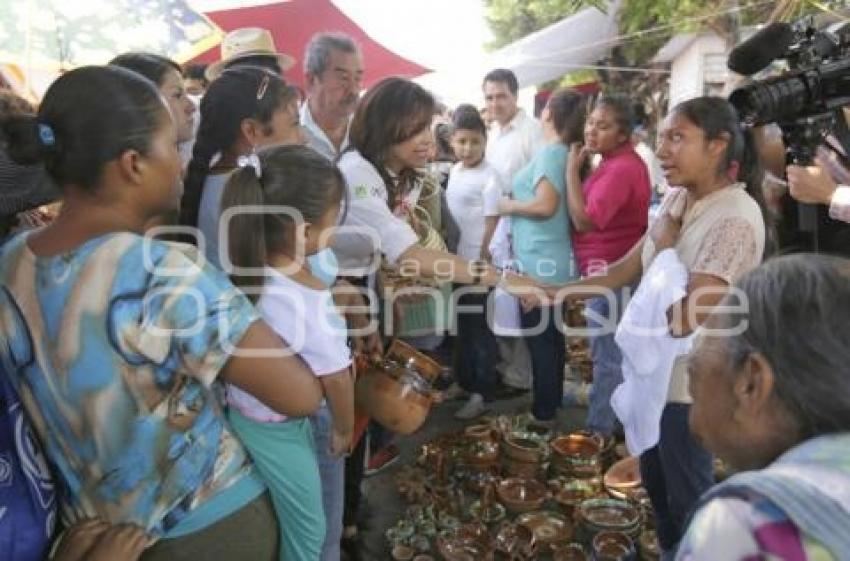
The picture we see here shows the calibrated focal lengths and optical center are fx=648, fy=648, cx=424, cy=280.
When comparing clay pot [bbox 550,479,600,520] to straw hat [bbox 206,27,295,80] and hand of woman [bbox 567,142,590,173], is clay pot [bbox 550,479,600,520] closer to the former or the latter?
hand of woman [bbox 567,142,590,173]

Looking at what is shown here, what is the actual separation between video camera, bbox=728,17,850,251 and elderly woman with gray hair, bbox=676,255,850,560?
3.93 ft

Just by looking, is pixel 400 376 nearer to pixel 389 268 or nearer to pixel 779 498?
pixel 389 268

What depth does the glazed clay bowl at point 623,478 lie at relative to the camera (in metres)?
2.94

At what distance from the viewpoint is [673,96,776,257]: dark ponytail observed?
2021mm

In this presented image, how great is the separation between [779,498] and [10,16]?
19.4ft

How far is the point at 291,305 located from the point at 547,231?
89.3 inches

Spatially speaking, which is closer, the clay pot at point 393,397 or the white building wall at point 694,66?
the clay pot at point 393,397

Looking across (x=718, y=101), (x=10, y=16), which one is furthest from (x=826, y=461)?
(x=10, y=16)

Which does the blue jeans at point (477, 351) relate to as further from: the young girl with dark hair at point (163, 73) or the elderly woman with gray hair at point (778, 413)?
the elderly woman with gray hair at point (778, 413)

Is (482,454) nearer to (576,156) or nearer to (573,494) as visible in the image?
(573,494)

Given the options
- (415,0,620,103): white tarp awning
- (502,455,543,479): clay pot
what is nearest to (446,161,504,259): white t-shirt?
(502,455,543,479): clay pot

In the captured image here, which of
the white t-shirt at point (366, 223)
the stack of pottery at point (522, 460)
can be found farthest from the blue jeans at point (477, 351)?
the white t-shirt at point (366, 223)

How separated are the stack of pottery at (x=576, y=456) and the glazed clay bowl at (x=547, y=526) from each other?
303 mm

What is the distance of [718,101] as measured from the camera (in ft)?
6.70
